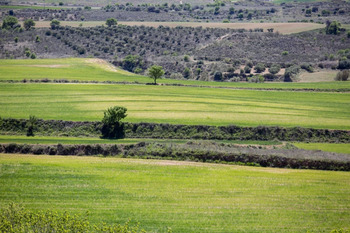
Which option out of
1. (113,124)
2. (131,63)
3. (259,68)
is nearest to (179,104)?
(113,124)

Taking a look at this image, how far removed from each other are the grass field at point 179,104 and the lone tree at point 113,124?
3.39 meters

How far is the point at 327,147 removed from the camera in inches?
2285

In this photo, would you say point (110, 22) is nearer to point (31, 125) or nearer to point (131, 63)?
point (131, 63)

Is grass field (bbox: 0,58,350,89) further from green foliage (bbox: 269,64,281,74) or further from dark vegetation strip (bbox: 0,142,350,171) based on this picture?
dark vegetation strip (bbox: 0,142,350,171)

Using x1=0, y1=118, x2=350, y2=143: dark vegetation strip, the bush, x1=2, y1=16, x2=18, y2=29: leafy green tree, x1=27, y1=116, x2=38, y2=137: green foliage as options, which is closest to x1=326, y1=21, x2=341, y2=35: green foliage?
the bush

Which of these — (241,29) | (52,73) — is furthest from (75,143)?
(241,29)

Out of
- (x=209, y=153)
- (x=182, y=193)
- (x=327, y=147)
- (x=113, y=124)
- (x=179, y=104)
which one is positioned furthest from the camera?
(x=179, y=104)

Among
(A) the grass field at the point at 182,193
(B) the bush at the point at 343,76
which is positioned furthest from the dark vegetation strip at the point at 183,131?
(B) the bush at the point at 343,76

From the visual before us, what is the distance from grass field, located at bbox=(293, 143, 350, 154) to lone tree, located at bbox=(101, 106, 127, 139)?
23.2 m

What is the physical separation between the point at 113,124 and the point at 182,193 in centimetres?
2428

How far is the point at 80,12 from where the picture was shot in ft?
590

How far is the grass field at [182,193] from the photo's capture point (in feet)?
113

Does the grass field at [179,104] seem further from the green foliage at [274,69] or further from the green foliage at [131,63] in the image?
the green foliage at [131,63]

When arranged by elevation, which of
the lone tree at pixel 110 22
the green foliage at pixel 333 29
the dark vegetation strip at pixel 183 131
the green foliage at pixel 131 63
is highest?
the lone tree at pixel 110 22
